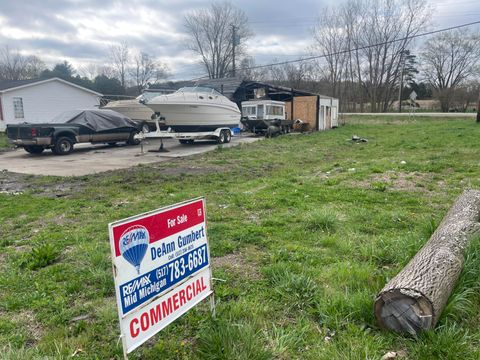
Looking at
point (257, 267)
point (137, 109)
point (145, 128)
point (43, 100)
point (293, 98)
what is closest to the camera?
point (257, 267)

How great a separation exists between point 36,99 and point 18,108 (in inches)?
49.4

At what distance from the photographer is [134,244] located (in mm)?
1916

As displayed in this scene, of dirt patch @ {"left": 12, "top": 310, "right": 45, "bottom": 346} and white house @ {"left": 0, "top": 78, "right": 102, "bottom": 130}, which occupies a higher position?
white house @ {"left": 0, "top": 78, "right": 102, "bottom": 130}

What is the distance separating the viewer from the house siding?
22056 millimetres

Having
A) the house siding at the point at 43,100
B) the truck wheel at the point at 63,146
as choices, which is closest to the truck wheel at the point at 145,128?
the truck wheel at the point at 63,146

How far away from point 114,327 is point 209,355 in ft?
2.71

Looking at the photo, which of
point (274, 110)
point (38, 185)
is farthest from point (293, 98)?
point (38, 185)

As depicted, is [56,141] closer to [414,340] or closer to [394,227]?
[394,227]

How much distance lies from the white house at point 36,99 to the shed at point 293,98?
34.0ft

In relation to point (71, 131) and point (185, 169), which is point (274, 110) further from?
point (185, 169)

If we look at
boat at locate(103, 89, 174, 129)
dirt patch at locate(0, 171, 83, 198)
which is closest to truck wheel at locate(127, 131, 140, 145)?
boat at locate(103, 89, 174, 129)

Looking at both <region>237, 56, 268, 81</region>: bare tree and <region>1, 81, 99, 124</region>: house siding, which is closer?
<region>1, 81, 99, 124</region>: house siding

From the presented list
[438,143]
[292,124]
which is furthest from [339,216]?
[292,124]

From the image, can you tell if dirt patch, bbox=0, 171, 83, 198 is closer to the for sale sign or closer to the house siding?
the for sale sign
